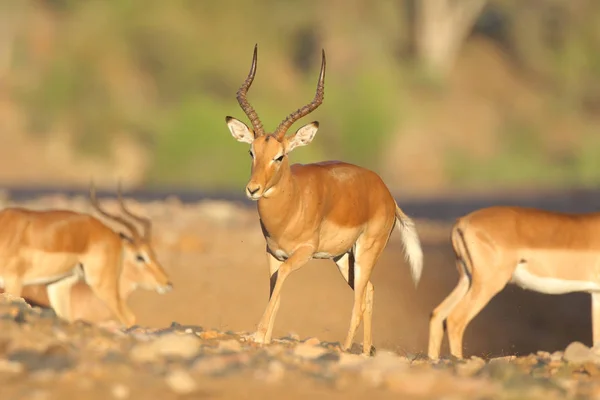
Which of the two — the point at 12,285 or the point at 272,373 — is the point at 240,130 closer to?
the point at 272,373

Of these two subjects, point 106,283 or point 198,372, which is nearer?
point 198,372

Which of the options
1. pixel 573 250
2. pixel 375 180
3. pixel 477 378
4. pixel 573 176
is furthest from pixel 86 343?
pixel 573 176

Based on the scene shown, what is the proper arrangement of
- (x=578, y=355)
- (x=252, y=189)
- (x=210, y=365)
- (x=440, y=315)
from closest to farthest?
(x=210, y=365) → (x=252, y=189) → (x=578, y=355) → (x=440, y=315)

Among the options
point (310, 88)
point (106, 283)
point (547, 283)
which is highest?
point (310, 88)

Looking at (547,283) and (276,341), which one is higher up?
(547,283)

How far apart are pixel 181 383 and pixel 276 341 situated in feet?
11.8

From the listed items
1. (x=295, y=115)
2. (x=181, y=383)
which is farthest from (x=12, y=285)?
(x=181, y=383)

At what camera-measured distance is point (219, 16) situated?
50531 millimetres

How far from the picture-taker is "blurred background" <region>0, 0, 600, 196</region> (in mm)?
41094

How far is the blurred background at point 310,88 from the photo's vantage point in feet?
135

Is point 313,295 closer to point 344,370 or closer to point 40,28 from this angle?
point 344,370

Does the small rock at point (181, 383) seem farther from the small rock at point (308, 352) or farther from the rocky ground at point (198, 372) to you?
the small rock at point (308, 352)

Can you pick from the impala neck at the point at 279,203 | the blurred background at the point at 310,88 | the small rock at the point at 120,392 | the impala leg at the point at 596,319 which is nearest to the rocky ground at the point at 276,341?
the small rock at the point at 120,392

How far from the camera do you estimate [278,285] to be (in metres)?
10.2
